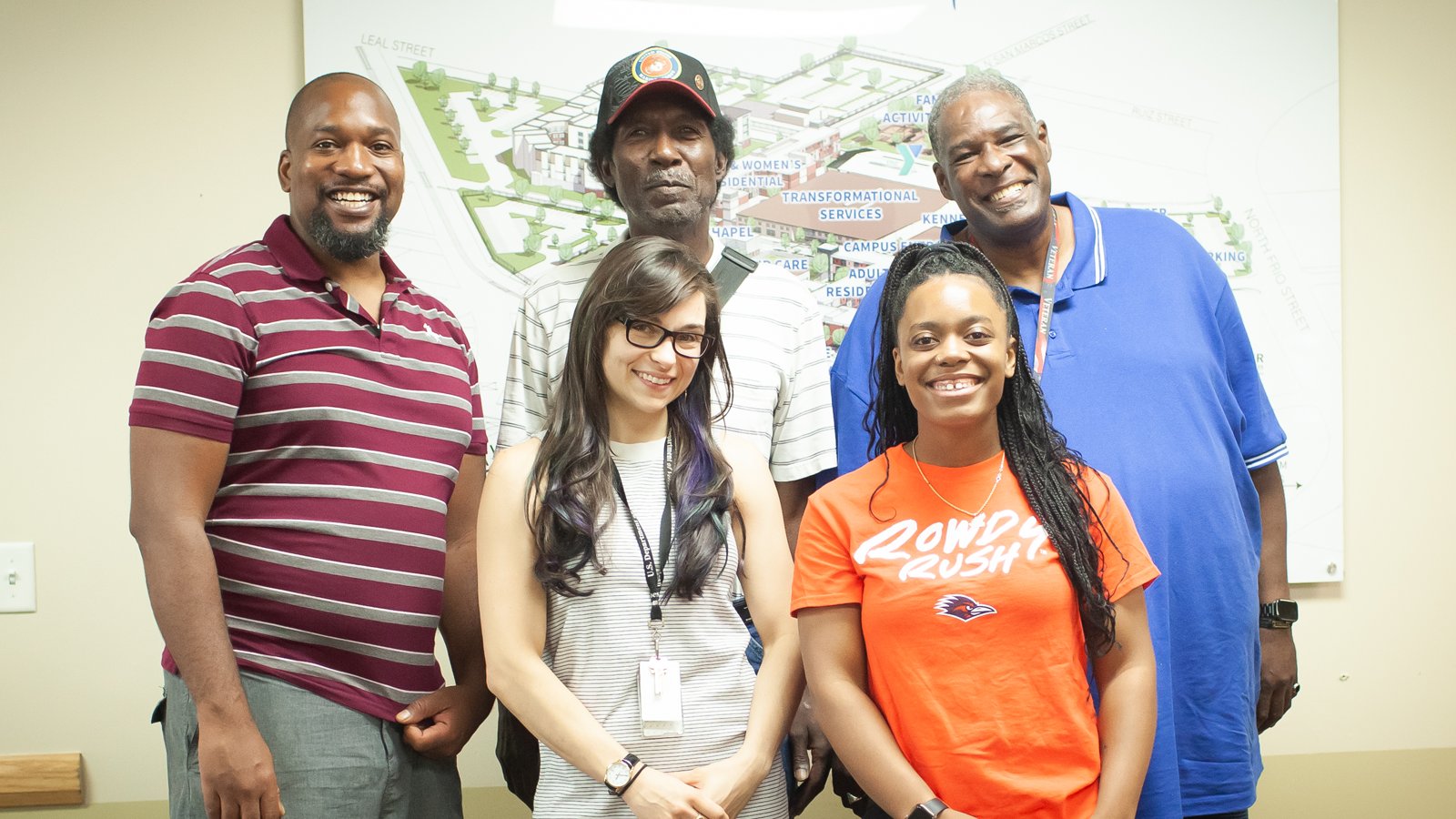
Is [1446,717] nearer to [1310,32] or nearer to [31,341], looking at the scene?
[1310,32]

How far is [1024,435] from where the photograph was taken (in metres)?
1.57

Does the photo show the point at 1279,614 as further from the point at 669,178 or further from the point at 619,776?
the point at 669,178

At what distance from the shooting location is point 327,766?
1624 mm

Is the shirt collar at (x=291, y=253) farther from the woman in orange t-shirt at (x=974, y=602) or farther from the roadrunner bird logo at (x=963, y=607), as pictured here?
the roadrunner bird logo at (x=963, y=607)

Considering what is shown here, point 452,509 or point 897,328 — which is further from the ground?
point 897,328

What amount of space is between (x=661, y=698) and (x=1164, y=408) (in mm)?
965

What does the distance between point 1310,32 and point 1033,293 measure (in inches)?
57.6

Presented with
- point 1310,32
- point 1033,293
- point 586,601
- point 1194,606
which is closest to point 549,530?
point 586,601

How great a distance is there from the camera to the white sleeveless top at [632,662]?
153 centimetres

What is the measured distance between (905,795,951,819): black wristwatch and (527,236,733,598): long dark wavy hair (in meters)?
0.44

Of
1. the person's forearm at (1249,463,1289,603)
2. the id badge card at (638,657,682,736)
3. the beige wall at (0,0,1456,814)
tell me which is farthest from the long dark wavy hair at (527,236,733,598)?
the beige wall at (0,0,1456,814)

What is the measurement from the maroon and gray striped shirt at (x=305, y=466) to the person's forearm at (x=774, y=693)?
1.96 feet

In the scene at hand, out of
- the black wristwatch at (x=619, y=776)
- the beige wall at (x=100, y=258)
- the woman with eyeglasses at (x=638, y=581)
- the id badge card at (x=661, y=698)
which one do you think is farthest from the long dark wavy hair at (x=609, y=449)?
the beige wall at (x=100, y=258)

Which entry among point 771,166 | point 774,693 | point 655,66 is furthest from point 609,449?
point 771,166
